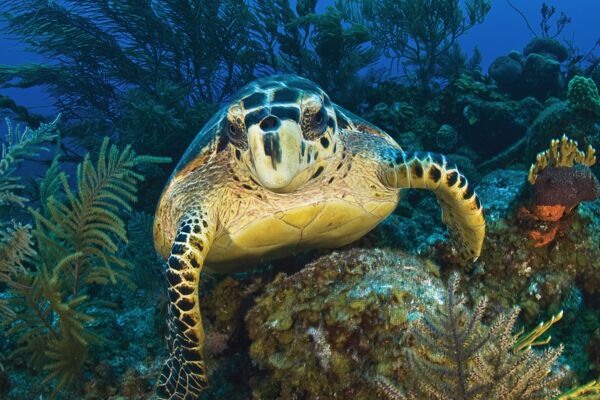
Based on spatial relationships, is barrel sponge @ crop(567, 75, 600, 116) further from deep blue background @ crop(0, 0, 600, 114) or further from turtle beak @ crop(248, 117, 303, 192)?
deep blue background @ crop(0, 0, 600, 114)

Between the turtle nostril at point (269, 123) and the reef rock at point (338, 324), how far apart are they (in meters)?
0.83

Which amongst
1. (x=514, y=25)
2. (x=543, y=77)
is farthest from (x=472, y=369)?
(x=514, y=25)

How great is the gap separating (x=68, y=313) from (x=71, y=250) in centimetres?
60

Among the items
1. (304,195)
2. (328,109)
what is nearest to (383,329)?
(304,195)

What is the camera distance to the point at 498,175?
11.4 ft

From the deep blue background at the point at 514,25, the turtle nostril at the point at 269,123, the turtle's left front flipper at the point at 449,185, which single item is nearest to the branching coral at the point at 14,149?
the turtle nostril at the point at 269,123

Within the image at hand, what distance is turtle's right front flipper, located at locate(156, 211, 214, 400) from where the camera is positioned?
218 centimetres

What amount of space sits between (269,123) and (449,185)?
4.20ft

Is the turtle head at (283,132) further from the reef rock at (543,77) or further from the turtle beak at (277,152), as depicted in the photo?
the reef rock at (543,77)

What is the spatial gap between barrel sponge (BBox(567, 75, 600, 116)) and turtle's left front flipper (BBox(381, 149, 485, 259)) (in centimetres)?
284

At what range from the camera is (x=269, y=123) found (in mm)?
2223

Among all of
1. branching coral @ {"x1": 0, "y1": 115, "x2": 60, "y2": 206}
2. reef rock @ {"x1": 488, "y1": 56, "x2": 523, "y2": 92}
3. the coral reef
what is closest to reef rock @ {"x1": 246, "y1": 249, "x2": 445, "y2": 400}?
the coral reef

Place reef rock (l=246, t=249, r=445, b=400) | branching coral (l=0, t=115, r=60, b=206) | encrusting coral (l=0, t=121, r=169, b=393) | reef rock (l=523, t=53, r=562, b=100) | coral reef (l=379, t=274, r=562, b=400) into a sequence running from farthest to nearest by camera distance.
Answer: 1. reef rock (l=523, t=53, r=562, b=100)
2. branching coral (l=0, t=115, r=60, b=206)
3. encrusting coral (l=0, t=121, r=169, b=393)
4. reef rock (l=246, t=249, r=445, b=400)
5. coral reef (l=379, t=274, r=562, b=400)

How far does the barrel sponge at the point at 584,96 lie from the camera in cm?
430
